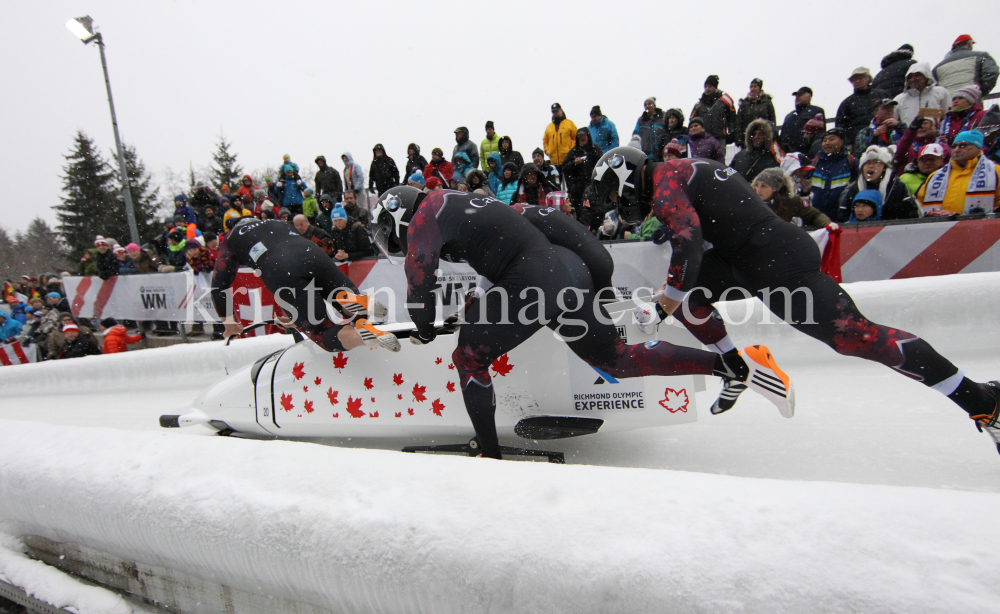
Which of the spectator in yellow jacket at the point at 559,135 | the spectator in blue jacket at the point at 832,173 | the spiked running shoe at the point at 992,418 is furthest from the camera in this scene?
the spectator in yellow jacket at the point at 559,135

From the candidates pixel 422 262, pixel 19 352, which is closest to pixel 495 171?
pixel 422 262

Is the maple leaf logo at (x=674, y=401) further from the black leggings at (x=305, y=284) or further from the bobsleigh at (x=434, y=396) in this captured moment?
the black leggings at (x=305, y=284)

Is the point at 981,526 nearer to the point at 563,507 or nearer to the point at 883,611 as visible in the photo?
the point at 883,611

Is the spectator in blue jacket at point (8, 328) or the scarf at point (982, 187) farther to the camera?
the spectator in blue jacket at point (8, 328)

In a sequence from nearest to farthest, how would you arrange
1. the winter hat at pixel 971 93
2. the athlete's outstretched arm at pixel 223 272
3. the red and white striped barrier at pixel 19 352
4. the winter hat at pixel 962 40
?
the athlete's outstretched arm at pixel 223 272 < the winter hat at pixel 971 93 < the winter hat at pixel 962 40 < the red and white striped barrier at pixel 19 352

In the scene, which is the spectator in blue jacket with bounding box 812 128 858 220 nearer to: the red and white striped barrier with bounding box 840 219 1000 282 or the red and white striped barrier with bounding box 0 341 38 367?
the red and white striped barrier with bounding box 840 219 1000 282

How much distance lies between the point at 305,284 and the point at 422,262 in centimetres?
128

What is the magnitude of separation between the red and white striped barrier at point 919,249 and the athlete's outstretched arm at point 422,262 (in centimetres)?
353

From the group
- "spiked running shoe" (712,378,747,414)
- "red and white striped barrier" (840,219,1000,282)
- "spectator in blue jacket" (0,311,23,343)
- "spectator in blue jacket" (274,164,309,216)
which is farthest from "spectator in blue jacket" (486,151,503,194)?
"spectator in blue jacket" (0,311,23,343)

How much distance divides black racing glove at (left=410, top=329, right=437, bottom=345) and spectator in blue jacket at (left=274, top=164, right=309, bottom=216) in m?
7.73

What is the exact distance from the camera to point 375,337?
2.52 m

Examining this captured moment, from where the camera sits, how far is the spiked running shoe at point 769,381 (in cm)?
202

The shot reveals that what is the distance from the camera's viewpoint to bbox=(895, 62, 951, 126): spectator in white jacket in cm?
512

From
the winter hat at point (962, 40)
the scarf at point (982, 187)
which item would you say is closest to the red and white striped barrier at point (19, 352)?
the scarf at point (982, 187)
